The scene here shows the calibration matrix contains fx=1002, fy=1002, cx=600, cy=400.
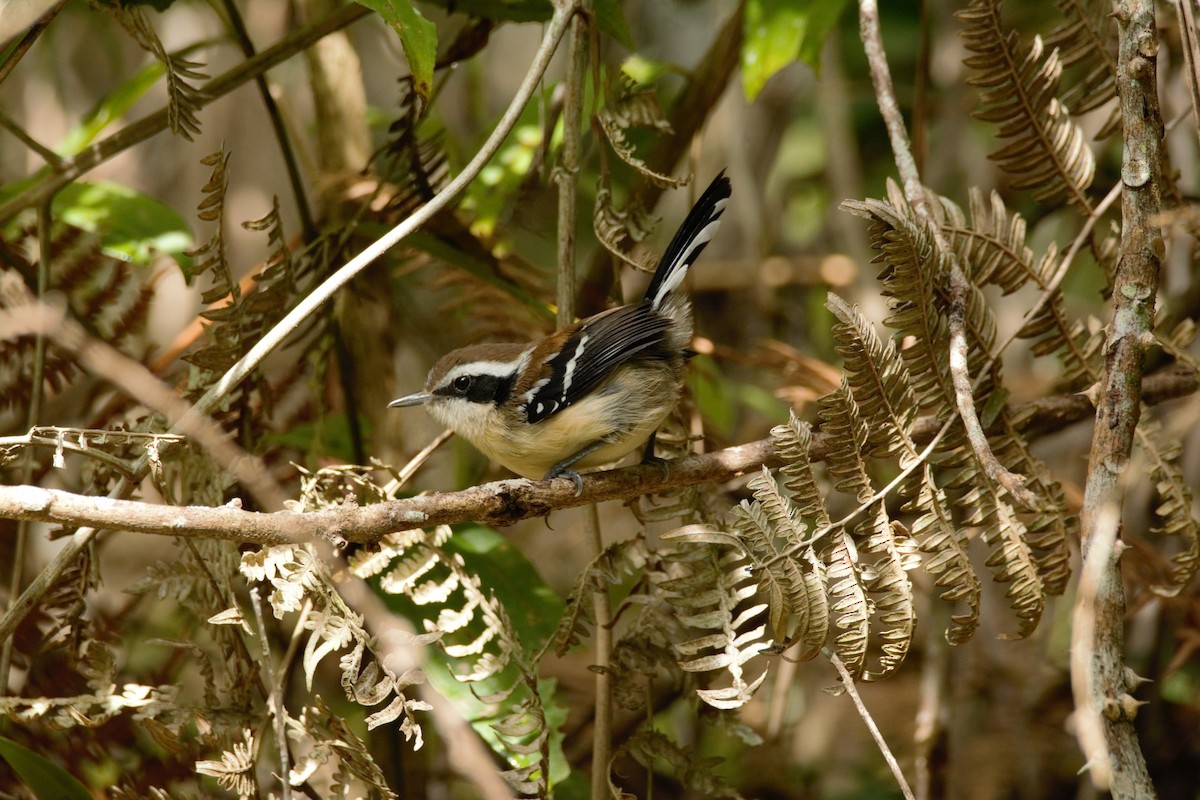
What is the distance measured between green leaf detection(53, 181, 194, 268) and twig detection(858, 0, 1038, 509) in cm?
193

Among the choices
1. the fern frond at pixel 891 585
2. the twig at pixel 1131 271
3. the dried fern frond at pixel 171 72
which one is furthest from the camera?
the dried fern frond at pixel 171 72

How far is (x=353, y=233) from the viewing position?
3.03 m

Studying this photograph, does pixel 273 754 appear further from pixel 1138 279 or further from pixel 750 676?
pixel 1138 279

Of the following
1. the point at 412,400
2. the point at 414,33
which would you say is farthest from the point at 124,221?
the point at 414,33

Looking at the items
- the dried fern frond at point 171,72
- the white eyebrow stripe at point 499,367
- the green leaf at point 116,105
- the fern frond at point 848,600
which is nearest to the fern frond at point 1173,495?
the fern frond at point 848,600

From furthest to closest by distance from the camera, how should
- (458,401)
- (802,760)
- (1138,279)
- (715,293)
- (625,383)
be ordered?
1. (715,293)
2. (802,760)
3. (458,401)
4. (625,383)
5. (1138,279)

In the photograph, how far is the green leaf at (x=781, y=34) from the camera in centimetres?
274

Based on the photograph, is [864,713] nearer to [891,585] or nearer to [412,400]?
[891,585]

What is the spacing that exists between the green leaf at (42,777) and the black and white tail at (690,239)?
1877 millimetres

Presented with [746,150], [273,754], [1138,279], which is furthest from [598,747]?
[746,150]

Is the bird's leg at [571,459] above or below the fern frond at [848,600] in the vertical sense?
above

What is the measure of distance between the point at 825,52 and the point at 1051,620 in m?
2.74

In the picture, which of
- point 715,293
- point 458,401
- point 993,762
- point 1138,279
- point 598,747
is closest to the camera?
point 1138,279

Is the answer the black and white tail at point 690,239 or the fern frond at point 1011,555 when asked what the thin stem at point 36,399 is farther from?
the fern frond at point 1011,555
